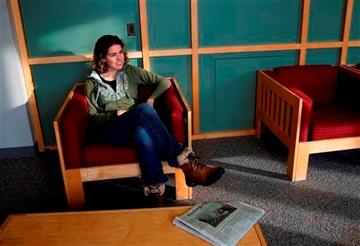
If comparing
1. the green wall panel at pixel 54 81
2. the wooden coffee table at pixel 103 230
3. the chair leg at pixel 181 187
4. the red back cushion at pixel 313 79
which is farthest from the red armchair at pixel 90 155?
the red back cushion at pixel 313 79

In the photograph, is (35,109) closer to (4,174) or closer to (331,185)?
(4,174)

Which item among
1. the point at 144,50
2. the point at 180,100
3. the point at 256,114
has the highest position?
the point at 144,50

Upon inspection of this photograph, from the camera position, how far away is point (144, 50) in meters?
2.79

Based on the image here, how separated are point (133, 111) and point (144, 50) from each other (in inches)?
34.8

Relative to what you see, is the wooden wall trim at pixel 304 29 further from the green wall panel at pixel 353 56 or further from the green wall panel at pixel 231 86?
the green wall panel at pixel 353 56

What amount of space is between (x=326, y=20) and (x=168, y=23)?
1324 mm

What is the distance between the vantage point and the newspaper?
1383mm

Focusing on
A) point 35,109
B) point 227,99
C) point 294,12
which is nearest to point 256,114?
point 227,99

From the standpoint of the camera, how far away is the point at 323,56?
302 cm

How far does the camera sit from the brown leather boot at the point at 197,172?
6.63 ft

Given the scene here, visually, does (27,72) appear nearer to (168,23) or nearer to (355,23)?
(168,23)

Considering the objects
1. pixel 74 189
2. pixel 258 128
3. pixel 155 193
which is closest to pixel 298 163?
pixel 258 128

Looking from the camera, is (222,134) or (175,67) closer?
(175,67)

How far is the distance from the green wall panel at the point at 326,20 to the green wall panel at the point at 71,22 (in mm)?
1448
